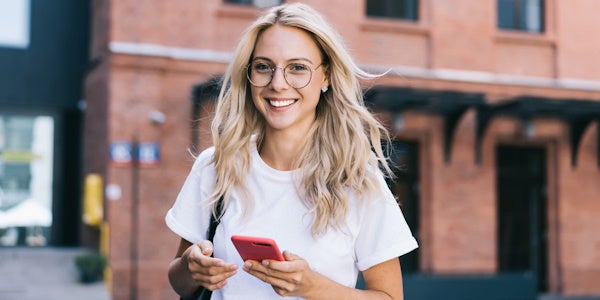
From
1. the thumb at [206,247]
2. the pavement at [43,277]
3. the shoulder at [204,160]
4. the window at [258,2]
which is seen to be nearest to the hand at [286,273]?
the thumb at [206,247]

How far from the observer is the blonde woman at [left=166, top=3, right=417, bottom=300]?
219cm

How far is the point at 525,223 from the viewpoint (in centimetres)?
1493

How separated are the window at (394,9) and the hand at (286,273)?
1212 centimetres

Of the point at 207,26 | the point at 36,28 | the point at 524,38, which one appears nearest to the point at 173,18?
the point at 207,26

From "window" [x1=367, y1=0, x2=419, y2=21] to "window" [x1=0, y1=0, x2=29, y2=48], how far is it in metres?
5.85

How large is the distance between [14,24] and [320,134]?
40.9 ft

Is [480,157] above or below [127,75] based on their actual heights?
below

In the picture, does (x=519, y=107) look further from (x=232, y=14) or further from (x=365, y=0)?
(x=232, y=14)

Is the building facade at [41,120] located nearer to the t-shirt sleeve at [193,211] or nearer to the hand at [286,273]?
the t-shirt sleeve at [193,211]

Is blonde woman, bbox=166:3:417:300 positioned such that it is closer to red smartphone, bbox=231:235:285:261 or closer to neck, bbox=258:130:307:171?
neck, bbox=258:130:307:171

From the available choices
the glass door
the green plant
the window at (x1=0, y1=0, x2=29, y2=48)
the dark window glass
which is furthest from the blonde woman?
the window at (x1=0, y1=0, x2=29, y2=48)

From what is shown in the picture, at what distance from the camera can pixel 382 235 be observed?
218 centimetres

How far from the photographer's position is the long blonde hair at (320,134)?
87.4 inches

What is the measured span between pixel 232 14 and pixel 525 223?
21.9ft
